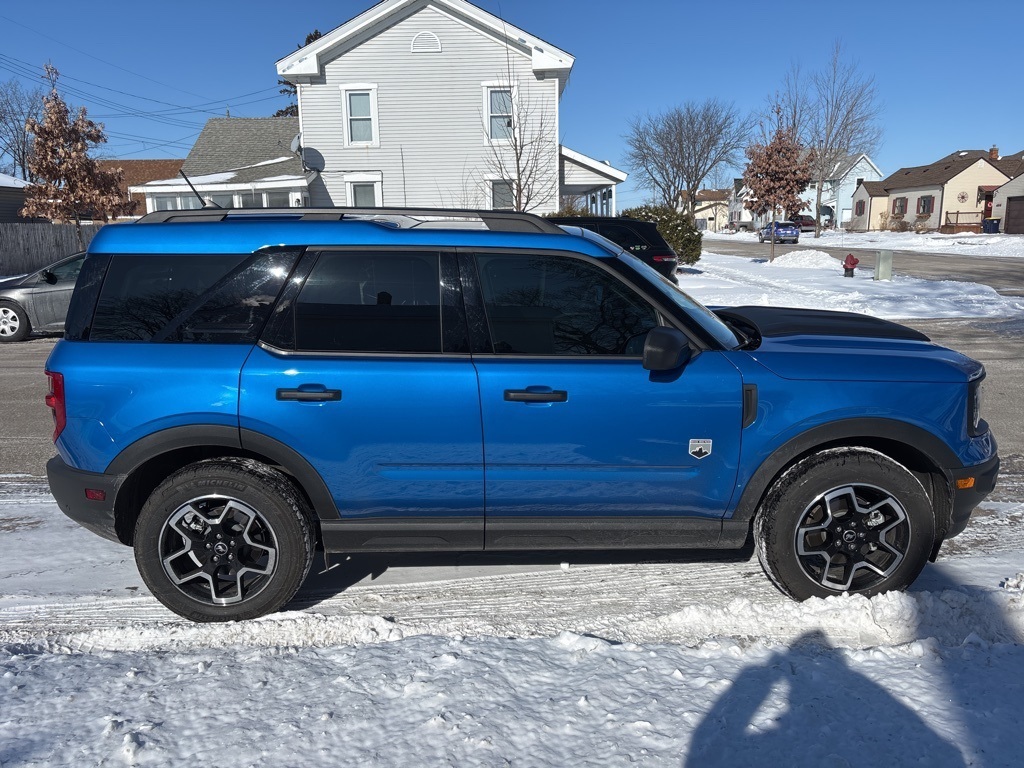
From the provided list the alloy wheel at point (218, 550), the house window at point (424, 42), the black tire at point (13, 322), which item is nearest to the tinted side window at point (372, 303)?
the alloy wheel at point (218, 550)

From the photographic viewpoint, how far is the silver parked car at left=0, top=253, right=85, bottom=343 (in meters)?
12.5

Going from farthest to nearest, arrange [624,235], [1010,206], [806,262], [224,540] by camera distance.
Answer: [1010,206]
[806,262]
[624,235]
[224,540]

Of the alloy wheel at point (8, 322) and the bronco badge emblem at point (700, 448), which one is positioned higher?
the bronco badge emblem at point (700, 448)

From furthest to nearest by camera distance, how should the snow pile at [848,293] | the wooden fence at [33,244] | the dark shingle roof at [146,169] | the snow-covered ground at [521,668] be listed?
the dark shingle roof at [146,169], the wooden fence at [33,244], the snow pile at [848,293], the snow-covered ground at [521,668]

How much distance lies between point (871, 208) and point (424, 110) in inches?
2418

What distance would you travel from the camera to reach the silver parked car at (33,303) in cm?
1254

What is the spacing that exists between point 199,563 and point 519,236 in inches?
85.5

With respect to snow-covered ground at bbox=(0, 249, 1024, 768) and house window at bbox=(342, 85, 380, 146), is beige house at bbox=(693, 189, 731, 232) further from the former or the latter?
snow-covered ground at bbox=(0, 249, 1024, 768)

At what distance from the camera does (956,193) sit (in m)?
60.8

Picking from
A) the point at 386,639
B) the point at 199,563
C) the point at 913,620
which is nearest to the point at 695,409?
the point at 913,620

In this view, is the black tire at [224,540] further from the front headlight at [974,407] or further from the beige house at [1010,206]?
the beige house at [1010,206]

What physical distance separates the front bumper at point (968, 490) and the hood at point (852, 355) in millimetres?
445

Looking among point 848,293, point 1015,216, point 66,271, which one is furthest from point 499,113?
point 1015,216

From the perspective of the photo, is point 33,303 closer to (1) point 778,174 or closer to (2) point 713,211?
(1) point 778,174
